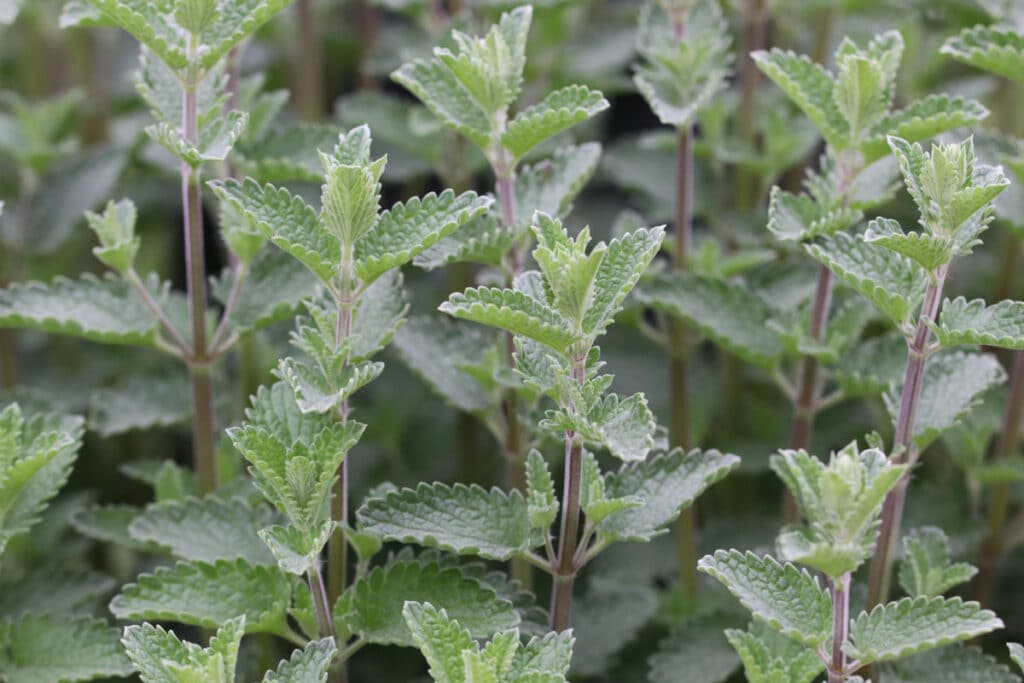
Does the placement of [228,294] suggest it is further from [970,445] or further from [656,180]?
[970,445]

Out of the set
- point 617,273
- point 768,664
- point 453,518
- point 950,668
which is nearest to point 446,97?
point 617,273

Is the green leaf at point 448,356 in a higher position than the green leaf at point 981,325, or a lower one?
lower

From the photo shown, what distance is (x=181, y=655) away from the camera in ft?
3.64

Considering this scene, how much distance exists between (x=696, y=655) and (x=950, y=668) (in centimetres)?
28

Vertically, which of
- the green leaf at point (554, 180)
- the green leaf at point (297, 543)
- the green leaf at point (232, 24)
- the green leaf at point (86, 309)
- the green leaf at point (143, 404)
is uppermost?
the green leaf at point (232, 24)

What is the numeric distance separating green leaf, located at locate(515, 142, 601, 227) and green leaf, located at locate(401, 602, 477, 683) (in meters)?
0.49

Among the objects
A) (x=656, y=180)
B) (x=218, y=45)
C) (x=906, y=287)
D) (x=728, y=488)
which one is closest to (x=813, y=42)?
(x=656, y=180)

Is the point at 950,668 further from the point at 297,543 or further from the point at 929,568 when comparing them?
the point at 297,543

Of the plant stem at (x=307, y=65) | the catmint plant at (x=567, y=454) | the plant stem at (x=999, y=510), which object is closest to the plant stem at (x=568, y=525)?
the catmint plant at (x=567, y=454)

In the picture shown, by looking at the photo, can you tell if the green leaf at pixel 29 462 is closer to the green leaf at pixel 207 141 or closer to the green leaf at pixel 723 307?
the green leaf at pixel 207 141

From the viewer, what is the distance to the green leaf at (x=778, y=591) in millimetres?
1072

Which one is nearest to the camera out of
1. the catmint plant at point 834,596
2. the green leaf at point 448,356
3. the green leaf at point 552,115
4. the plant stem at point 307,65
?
the catmint plant at point 834,596

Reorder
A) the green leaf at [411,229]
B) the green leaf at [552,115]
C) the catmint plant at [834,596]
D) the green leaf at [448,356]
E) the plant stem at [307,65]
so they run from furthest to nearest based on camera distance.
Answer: the plant stem at [307,65] < the green leaf at [448,356] < the green leaf at [552,115] < the green leaf at [411,229] < the catmint plant at [834,596]

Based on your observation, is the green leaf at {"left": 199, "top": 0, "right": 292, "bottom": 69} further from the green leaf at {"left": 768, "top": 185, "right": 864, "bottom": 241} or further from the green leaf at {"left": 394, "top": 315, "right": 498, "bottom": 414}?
the green leaf at {"left": 768, "top": 185, "right": 864, "bottom": 241}
